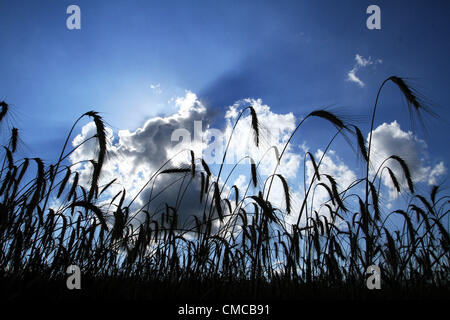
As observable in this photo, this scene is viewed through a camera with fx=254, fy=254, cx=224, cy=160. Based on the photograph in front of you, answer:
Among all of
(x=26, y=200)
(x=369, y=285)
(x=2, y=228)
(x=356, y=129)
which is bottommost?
(x=369, y=285)

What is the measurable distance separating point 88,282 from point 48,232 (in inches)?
42.4

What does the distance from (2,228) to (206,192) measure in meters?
2.62

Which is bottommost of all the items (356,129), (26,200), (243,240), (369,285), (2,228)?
(369,285)

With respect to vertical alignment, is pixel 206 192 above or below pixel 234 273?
above

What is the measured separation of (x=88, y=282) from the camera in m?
2.79
